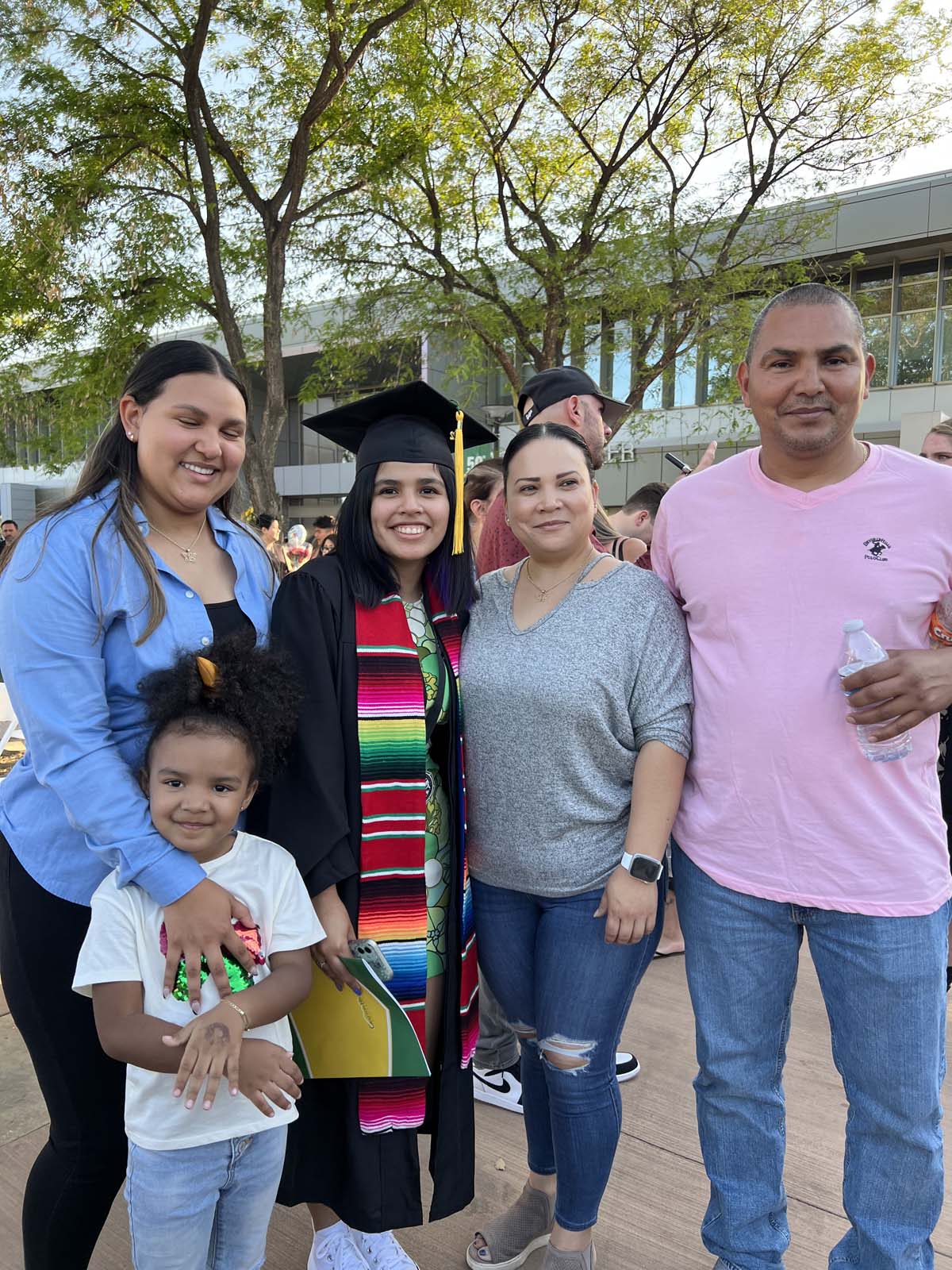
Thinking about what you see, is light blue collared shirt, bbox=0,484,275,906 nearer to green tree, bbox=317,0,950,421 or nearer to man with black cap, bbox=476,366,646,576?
man with black cap, bbox=476,366,646,576

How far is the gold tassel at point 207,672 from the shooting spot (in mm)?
1722

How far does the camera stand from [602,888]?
2.10 meters

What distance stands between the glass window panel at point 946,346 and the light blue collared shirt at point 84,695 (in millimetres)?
19318

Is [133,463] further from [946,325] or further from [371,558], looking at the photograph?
[946,325]

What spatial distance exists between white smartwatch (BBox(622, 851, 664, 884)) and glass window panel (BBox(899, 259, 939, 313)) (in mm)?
19046

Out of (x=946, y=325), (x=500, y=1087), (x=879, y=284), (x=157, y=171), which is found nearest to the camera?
(x=500, y=1087)

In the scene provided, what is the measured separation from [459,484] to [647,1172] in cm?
207

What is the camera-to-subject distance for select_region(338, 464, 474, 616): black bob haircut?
219cm

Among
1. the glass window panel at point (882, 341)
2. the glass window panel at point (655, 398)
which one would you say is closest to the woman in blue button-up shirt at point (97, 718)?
the glass window panel at point (655, 398)

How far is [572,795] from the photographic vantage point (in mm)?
2084

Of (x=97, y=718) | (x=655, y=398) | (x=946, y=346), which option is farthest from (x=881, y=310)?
(x=97, y=718)

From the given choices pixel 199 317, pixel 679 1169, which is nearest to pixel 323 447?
pixel 199 317

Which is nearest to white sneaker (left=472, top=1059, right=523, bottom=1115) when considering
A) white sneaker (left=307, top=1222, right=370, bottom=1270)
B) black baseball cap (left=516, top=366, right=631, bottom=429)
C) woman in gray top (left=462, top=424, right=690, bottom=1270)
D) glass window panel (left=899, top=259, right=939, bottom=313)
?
woman in gray top (left=462, top=424, right=690, bottom=1270)

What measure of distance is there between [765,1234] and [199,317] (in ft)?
41.4
